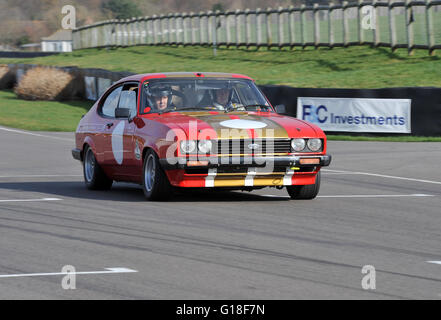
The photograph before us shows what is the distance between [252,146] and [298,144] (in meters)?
0.57

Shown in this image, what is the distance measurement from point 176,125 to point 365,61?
24893 millimetres

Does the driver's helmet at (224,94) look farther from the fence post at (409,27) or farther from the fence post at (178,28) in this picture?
the fence post at (178,28)

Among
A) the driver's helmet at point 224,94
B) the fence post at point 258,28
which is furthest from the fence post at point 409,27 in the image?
the driver's helmet at point 224,94

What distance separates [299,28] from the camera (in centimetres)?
4591

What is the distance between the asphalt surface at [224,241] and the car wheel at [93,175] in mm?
194

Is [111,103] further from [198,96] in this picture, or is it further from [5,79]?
[5,79]

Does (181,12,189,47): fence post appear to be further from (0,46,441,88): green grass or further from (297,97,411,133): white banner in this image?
(297,97,411,133): white banner

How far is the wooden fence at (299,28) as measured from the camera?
111ft

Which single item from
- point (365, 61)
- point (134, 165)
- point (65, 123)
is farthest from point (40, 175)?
point (365, 61)

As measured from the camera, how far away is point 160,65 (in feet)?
156

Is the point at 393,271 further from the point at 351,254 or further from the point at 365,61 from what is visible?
the point at 365,61

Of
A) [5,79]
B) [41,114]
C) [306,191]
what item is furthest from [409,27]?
[5,79]

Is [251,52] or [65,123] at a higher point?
[251,52]

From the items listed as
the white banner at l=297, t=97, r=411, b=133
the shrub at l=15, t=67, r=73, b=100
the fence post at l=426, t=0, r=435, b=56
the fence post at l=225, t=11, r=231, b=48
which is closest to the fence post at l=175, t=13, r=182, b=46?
the fence post at l=225, t=11, r=231, b=48
